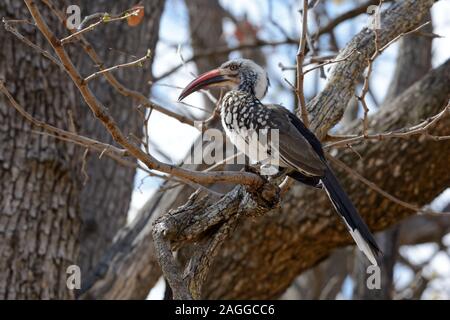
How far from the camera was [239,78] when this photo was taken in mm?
4352

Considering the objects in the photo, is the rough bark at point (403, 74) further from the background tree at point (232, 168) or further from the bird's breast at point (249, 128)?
the bird's breast at point (249, 128)

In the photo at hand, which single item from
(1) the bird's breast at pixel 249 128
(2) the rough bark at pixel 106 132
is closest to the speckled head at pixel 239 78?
(1) the bird's breast at pixel 249 128

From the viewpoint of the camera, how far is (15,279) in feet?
13.9

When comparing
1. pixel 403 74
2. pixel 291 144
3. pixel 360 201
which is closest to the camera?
pixel 291 144

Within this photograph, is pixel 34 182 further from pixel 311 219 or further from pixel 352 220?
pixel 352 220

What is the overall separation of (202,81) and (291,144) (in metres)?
0.87

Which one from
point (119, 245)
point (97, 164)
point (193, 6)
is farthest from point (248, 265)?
point (193, 6)

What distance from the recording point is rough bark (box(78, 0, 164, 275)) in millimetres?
5223

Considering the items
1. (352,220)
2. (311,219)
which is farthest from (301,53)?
(311,219)

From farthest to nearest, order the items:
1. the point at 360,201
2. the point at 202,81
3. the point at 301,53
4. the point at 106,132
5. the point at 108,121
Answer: the point at 106,132 < the point at 360,201 < the point at 202,81 < the point at 301,53 < the point at 108,121

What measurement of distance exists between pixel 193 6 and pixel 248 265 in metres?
4.68

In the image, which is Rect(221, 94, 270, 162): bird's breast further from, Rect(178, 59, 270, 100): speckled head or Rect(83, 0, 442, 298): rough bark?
Rect(83, 0, 442, 298): rough bark

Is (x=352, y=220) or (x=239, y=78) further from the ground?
(x=239, y=78)

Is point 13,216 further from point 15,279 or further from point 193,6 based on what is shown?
point 193,6
